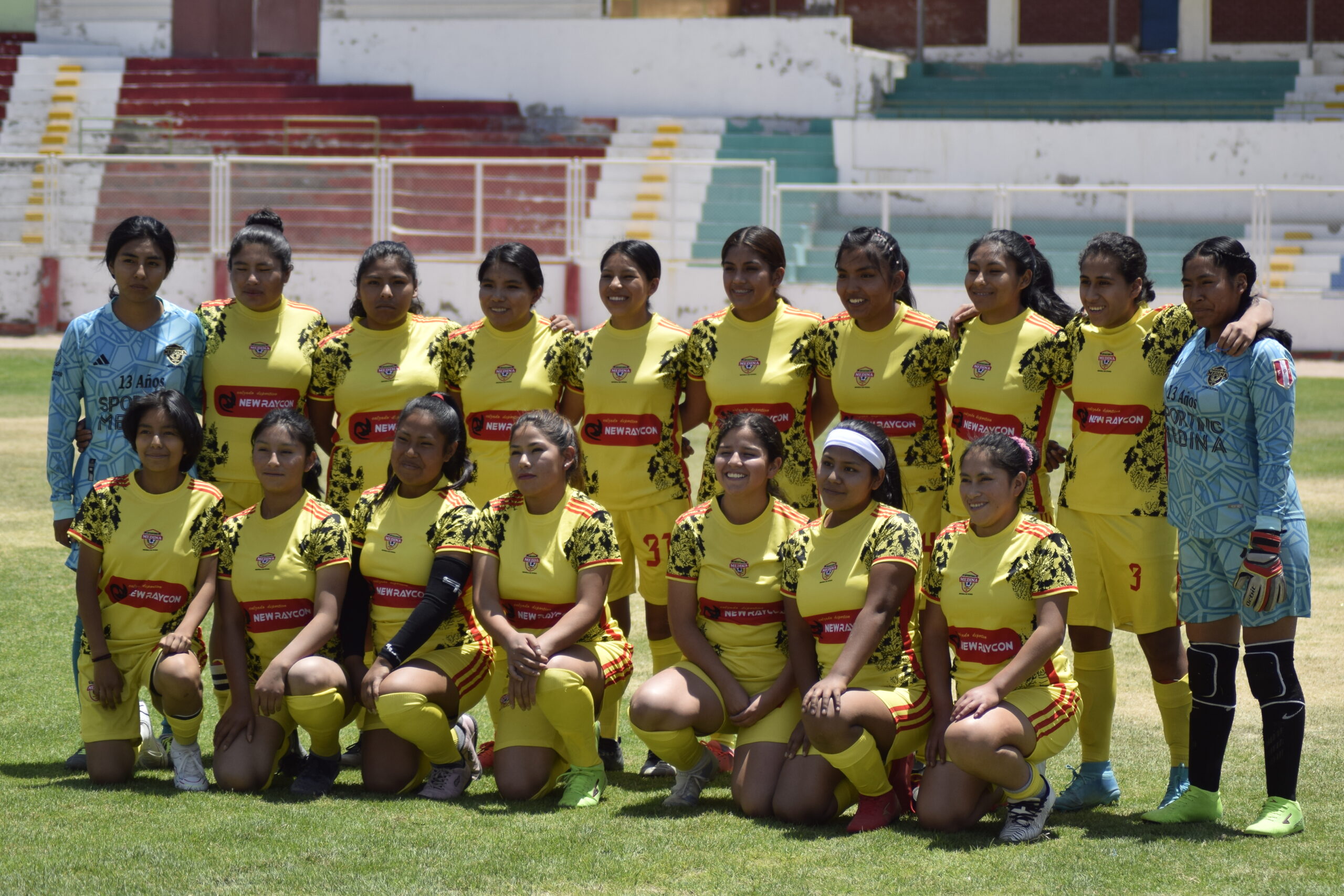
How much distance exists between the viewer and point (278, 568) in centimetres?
552

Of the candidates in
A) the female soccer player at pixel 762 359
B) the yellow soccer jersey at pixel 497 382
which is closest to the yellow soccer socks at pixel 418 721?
the yellow soccer jersey at pixel 497 382

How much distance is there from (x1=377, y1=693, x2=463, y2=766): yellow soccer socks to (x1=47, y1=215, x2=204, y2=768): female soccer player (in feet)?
4.80

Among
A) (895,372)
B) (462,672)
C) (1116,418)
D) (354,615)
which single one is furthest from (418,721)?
(1116,418)

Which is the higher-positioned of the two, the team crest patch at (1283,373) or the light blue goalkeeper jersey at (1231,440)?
the team crest patch at (1283,373)

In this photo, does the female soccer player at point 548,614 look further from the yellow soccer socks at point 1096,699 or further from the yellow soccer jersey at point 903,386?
the yellow soccer socks at point 1096,699

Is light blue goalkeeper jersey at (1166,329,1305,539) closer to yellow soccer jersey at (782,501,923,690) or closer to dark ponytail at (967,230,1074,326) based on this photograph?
dark ponytail at (967,230,1074,326)

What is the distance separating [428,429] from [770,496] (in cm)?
126

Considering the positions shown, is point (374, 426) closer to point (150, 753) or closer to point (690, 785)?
point (150, 753)

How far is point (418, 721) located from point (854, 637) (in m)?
1.52

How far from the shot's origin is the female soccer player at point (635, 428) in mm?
6156

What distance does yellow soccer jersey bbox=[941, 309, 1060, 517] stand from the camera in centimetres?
571

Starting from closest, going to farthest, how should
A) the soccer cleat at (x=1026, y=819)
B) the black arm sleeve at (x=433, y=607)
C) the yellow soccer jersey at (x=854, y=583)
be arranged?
the soccer cleat at (x=1026, y=819) → the yellow soccer jersey at (x=854, y=583) → the black arm sleeve at (x=433, y=607)

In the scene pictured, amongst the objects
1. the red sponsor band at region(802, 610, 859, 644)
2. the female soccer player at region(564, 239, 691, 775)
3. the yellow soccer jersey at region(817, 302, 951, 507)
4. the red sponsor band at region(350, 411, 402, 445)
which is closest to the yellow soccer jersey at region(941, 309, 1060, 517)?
the yellow soccer jersey at region(817, 302, 951, 507)

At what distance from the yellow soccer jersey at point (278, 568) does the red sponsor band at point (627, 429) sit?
3.72ft
